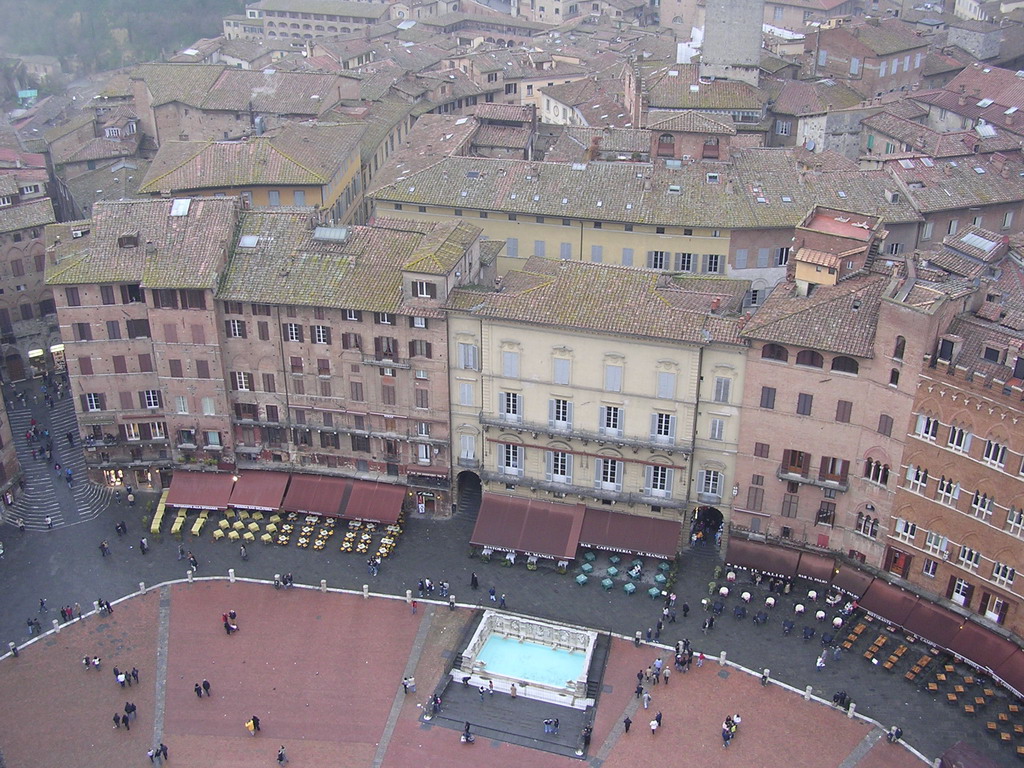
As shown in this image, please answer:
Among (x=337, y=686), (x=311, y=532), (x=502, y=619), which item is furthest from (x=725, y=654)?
(x=311, y=532)

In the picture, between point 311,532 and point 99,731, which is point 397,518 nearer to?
point 311,532

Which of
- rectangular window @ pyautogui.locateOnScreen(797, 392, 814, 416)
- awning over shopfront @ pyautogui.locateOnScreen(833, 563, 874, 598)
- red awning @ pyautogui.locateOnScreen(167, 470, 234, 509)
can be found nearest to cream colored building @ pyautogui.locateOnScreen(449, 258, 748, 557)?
rectangular window @ pyautogui.locateOnScreen(797, 392, 814, 416)

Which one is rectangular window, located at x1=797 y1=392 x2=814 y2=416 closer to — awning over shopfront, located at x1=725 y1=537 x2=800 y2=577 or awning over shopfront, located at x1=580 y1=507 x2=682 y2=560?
awning over shopfront, located at x1=725 y1=537 x2=800 y2=577

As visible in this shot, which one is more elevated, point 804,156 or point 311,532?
point 804,156

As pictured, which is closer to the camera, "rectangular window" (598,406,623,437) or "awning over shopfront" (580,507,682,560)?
"rectangular window" (598,406,623,437)

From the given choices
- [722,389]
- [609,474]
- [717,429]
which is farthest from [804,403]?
[609,474]

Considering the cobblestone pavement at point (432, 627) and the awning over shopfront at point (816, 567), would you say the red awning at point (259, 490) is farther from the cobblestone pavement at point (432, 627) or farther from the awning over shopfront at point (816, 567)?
the awning over shopfront at point (816, 567)

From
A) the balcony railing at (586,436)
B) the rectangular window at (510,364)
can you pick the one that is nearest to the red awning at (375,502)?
the balcony railing at (586,436)
